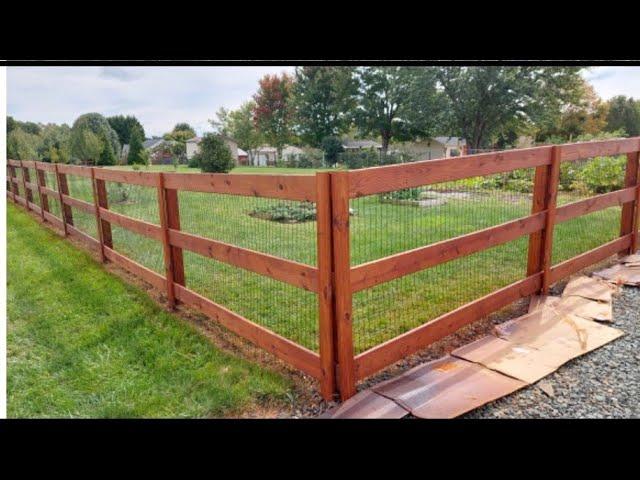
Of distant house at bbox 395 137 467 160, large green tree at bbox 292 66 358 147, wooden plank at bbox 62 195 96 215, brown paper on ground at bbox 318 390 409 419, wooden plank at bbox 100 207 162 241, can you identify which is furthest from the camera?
large green tree at bbox 292 66 358 147

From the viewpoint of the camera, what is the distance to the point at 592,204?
3.88m

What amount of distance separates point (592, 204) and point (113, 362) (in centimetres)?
418

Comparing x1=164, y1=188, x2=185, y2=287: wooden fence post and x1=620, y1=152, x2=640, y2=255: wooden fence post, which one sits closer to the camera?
x1=164, y1=188, x2=185, y2=287: wooden fence post

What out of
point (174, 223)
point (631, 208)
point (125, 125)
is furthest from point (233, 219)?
point (125, 125)

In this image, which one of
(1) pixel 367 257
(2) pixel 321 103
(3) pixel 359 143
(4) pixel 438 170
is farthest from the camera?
(3) pixel 359 143

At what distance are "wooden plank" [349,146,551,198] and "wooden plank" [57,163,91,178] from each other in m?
4.01

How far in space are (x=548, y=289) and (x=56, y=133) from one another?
46.4 ft

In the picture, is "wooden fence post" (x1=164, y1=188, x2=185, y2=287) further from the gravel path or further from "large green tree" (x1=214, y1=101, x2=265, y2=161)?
"large green tree" (x1=214, y1=101, x2=265, y2=161)

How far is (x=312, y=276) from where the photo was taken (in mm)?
2139

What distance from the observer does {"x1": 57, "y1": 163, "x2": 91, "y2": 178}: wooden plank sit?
4941 mm

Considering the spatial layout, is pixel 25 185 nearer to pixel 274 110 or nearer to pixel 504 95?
pixel 504 95

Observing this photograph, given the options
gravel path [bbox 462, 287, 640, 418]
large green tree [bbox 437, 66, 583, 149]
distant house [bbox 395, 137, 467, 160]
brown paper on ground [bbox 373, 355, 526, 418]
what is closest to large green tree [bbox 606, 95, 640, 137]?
large green tree [bbox 437, 66, 583, 149]

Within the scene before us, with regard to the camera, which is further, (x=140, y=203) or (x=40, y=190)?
(x=40, y=190)
